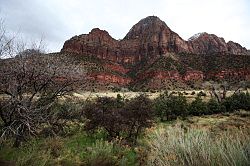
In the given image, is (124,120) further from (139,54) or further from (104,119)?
(139,54)

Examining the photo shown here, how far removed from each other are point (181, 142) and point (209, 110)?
111 ft

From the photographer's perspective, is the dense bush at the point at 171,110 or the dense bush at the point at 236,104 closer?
the dense bush at the point at 171,110

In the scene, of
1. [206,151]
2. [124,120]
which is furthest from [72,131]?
[206,151]

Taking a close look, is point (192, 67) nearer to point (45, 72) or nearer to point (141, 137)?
point (141, 137)

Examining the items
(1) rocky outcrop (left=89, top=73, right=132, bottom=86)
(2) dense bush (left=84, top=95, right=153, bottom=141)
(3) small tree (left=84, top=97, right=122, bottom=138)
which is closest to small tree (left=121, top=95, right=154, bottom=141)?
(2) dense bush (left=84, top=95, right=153, bottom=141)

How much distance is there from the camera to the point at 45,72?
44.2 feet

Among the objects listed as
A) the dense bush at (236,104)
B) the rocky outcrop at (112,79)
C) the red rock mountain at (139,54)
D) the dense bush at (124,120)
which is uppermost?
the red rock mountain at (139,54)

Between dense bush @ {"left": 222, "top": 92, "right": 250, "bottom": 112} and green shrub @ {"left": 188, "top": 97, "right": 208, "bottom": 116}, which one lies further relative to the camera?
dense bush @ {"left": 222, "top": 92, "right": 250, "bottom": 112}

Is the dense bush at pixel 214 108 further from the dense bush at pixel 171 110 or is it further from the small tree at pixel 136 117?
the small tree at pixel 136 117

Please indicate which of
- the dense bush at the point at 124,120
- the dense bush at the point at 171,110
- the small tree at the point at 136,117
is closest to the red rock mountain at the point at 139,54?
the dense bush at the point at 171,110

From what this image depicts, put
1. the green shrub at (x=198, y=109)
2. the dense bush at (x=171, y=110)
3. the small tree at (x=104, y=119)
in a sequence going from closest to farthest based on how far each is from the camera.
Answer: the small tree at (x=104, y=119)
the dense bush at (x=171, y=110)
the green shrub at (x=198, y=109)

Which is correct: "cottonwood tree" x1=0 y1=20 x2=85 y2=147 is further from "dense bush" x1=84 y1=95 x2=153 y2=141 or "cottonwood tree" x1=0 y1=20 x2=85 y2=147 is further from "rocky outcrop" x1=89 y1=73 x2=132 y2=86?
"rocky outcrop" x1=89 y1=73 x2=132 y2=86

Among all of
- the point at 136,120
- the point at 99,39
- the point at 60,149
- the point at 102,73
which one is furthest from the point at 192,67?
the point at 60,149

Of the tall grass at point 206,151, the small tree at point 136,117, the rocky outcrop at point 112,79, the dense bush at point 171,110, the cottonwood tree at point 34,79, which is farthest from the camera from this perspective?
the rocky outcrop at point 112,79
